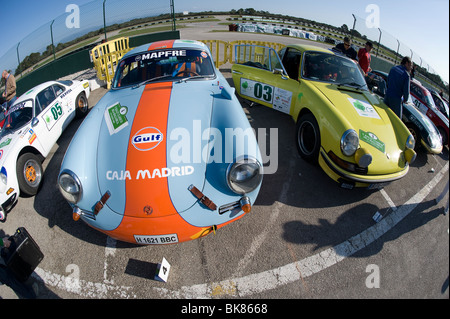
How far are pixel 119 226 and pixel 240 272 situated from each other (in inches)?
51.3

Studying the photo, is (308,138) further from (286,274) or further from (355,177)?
(286,274)

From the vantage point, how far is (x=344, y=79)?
414cm

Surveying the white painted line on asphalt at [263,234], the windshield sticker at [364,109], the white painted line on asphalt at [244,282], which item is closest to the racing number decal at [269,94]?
the windshield sticker at [364,109]

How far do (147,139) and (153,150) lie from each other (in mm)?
194

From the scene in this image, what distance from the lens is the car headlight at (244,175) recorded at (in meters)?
2.21

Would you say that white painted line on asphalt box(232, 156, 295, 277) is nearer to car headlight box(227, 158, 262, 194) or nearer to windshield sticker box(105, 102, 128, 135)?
car headlight box(227, 158, 262, 194)

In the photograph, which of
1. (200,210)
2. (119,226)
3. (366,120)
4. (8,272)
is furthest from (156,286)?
(366,120)

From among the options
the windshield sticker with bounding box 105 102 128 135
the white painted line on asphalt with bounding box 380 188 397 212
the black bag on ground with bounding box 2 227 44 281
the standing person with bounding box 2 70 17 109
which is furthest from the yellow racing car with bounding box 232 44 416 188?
the standing person with bounding box 2 70 17 109

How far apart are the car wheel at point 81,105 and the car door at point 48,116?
0.47 m

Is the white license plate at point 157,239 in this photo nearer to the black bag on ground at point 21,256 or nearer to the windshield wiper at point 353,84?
the black bag on ground at point 21,256

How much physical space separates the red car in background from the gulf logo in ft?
19.2

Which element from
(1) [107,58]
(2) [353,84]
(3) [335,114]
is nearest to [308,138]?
(3) [335,114]
